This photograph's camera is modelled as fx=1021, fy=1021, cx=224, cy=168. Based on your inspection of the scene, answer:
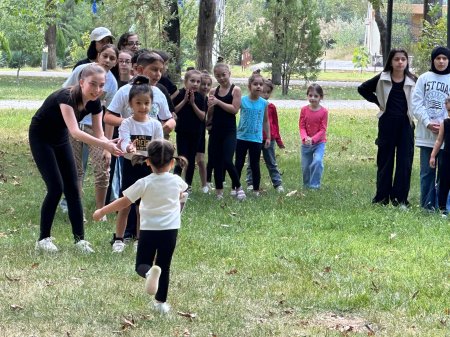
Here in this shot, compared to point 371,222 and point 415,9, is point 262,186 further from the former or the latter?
point 415,9

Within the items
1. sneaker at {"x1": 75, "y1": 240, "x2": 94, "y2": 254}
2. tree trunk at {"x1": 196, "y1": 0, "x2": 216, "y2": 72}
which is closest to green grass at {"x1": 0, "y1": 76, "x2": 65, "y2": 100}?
tree trunk at {"x1": 196, "y1": 0, "x2": 216, "y2": 72}

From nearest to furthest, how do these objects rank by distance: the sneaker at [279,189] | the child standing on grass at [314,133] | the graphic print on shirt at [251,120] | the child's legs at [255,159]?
the graphic print on shirt at [251,120], the child's legs at [255,159], the sneaker at [279,189], the child standing on grass at [314,133]

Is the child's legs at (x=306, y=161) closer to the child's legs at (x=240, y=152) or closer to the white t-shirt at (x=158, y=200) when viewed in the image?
the child's legs at (x=240, y=152)

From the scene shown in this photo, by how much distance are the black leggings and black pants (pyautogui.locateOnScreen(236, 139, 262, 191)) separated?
4302 millimetres

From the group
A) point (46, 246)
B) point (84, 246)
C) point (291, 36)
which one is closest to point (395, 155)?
point (84, 246)

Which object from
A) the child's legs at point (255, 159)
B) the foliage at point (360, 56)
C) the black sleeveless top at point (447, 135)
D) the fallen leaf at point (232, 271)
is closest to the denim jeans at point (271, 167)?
the child's legs at point (255, 159)

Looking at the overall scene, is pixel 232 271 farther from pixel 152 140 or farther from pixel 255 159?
pixel 255 159

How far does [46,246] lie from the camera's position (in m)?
9.27

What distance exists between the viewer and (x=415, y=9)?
71438mm

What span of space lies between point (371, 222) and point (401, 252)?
58.4 inches

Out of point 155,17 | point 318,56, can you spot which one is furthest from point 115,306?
point 318,56

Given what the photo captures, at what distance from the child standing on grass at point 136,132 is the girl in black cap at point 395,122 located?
3983mm

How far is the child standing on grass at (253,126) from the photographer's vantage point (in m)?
13.4

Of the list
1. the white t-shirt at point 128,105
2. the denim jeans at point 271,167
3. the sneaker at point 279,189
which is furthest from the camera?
the denim jeans at point 271,167
